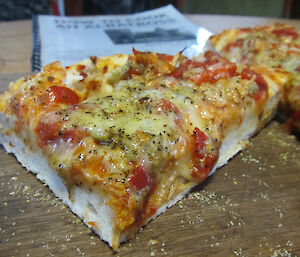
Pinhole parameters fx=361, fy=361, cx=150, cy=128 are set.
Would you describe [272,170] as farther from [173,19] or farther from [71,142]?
[173,19]

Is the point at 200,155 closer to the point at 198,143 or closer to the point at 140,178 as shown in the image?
the point at 198,143

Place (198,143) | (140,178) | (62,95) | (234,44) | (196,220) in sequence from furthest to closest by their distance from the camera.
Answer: (234,44), (62,95), (198,143), (196,220), (140,178)

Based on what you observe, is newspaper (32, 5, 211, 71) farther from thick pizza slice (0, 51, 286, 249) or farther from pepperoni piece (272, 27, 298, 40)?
thick pizza slice (0, 51, 286, 249)

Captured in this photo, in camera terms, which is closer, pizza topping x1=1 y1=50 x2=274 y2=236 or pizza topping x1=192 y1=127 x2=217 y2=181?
pizza topping x1=1 y1=50 x2=274 y2=236

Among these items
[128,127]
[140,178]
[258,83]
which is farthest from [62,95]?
[258,83]

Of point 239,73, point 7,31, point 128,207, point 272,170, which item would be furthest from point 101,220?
point 7,31

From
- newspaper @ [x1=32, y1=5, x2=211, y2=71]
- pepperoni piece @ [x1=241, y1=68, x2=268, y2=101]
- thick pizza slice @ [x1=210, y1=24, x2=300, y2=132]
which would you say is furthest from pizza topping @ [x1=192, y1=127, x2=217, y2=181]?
newspaper @ [x1=32, y1=5, x2=211, y2=71]
